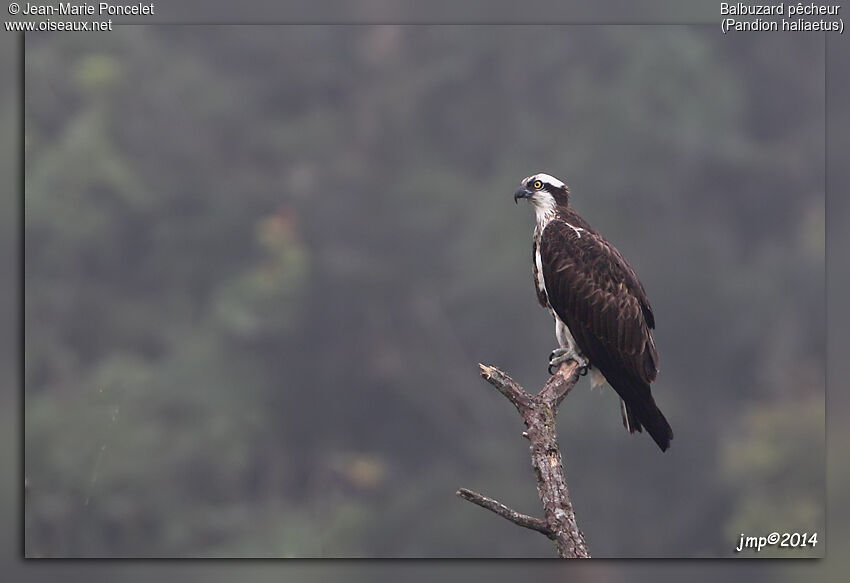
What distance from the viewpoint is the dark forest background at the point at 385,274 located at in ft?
88.4

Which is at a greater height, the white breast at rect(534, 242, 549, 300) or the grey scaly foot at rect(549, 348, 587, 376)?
the white breast at rect(534, 242, 549, 300)

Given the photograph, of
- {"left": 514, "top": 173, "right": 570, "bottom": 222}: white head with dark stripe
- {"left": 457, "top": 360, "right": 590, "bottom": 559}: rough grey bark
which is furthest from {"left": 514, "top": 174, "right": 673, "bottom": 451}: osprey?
{"left": 457, "top": 360, "right": 590, "bottom": 559}: rough grey bark

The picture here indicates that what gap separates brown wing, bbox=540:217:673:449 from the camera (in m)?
9.05

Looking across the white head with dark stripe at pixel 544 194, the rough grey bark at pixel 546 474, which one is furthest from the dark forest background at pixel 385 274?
the rough grey bark at pixel 546 474

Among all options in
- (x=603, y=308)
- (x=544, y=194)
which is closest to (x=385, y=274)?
(x=544, y=194)

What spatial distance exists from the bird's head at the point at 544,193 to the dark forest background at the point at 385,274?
49.6ft

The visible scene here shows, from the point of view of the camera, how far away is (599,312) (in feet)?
30.0

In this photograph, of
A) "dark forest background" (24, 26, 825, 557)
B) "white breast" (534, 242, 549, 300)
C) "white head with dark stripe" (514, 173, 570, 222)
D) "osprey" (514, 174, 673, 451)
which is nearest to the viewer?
"osprey" (514, 174, 673, 451)

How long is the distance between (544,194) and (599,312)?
3.29 feet

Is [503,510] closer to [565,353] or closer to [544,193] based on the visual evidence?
[565,353]

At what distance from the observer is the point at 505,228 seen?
30328 mm

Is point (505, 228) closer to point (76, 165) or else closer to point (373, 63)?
point (373, 63)

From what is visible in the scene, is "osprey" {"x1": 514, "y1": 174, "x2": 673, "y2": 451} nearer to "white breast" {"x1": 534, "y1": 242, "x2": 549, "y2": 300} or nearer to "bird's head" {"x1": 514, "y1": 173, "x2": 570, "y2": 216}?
"white breast" {"x1": 534, "y1": 242, "x2": 549, "y2": 300}

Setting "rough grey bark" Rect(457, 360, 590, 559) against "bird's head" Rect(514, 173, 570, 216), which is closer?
"rough grey bark" Rect(457, 360, 590, 559)
